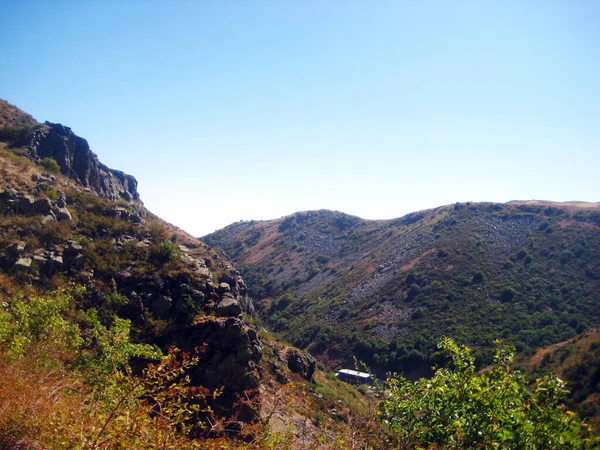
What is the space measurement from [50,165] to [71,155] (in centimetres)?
559

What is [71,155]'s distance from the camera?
34.7 m

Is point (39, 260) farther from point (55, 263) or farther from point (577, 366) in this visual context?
point (577, 366)

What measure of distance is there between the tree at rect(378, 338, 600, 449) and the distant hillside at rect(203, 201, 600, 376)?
106ft

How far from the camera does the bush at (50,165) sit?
95.3 ft

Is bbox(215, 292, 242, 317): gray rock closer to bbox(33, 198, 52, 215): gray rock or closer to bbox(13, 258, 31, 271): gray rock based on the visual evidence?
bbox(13, 258, 31, 271): gray rock

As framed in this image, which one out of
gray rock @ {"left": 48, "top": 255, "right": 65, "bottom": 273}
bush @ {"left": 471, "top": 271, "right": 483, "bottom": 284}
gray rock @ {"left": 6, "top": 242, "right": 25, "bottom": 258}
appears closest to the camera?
gray rock @ {"left": 6, "top": 242, "right": 25, "bottom": 258}

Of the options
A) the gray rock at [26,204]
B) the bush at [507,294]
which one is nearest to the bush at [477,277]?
the bush at [507,294]

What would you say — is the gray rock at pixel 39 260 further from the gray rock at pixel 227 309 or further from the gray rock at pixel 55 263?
the gray rock at pixel 227 309

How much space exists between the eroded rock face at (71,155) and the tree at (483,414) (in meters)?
33.7

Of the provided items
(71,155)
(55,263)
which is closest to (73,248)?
(55,263)

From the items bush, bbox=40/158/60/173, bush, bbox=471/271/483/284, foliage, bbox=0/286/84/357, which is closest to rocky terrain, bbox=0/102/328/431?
bush, bbox=40/158/60/173

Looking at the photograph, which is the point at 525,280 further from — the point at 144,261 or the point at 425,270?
the point at 144,261

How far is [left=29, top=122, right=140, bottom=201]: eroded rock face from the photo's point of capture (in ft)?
103

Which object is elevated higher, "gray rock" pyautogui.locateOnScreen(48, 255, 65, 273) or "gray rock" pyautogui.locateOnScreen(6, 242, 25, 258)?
"gray rock" pyautogui.locateOnScreen(6, 242, 25, 258)
